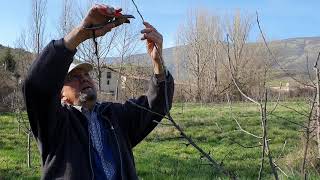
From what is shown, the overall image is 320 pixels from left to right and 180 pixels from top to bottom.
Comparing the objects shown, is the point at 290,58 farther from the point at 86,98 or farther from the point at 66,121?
the point at 66,121

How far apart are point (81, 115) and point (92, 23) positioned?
71cm

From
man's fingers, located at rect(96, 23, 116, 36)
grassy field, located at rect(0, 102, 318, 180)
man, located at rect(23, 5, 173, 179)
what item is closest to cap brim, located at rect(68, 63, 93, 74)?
man, located at rect(23, 5, 173, 179)

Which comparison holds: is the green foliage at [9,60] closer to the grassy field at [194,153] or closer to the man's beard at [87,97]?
the grassy field at [194,153]

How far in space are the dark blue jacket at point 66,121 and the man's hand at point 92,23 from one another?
50 mm

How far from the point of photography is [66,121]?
260 centimetres

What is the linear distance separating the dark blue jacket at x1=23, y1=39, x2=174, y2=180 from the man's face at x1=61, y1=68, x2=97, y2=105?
0.08 metres

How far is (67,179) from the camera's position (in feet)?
8.30

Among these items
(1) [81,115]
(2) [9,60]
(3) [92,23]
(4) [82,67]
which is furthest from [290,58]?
(3) [92,23]

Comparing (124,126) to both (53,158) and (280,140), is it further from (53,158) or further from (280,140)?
(280,140)

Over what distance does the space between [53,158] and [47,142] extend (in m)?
0.09

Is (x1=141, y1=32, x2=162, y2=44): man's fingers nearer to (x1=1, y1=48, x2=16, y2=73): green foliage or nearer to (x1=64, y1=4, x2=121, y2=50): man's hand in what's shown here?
(x1=64, y1=4, x2=121, y2=50): man's hand

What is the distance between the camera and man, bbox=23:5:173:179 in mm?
2338

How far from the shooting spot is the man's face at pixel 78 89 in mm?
2779

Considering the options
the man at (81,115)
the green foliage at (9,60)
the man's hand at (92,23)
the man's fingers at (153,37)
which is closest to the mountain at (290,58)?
the man's fingers at (153,37)
